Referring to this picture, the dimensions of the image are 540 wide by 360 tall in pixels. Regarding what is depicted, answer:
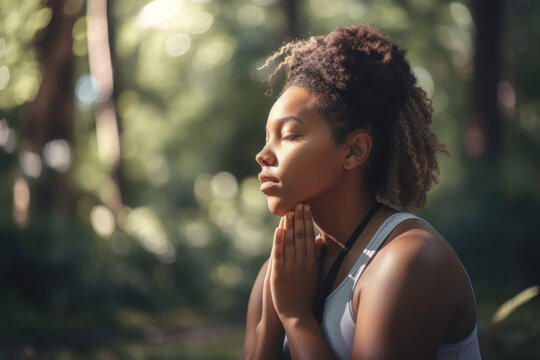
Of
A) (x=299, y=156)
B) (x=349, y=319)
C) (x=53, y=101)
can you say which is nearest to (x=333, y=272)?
(x=349, y=319)

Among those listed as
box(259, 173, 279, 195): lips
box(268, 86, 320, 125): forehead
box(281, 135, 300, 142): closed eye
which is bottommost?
box(259, 173, 279, 195): lips

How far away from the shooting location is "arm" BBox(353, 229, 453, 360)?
73.4 inches

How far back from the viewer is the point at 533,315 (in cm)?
445

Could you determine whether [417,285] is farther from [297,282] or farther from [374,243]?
[297,282]

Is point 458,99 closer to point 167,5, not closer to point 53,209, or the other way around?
point 167,5

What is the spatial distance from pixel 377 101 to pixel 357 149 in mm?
195

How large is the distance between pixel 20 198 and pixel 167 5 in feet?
32.4

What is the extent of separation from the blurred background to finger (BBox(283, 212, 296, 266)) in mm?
1876

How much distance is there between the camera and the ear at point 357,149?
2.23 metres

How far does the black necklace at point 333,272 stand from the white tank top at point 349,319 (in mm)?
30

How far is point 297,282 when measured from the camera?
2160 mm

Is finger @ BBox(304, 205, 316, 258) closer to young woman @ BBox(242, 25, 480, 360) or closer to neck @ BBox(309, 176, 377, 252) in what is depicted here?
young woman @ BBox(242, 25, 480, 360)

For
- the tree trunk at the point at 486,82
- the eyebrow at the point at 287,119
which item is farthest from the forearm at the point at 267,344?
the tree trunk at the point at 486,82

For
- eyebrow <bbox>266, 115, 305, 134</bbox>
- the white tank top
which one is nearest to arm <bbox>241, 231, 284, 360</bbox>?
the white tank top
